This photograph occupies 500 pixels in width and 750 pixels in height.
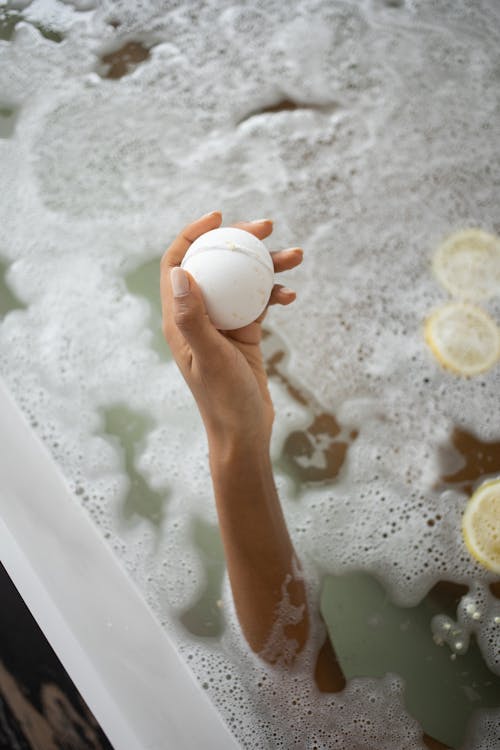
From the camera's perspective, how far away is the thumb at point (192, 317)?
822 mm

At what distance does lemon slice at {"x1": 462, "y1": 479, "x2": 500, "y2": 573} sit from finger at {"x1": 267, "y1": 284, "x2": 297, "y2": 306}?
66 cm

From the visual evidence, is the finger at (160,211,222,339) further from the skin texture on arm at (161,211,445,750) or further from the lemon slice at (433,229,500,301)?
the lemon slice at (433,229,500,301)

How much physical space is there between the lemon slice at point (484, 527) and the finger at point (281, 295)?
0.66 m

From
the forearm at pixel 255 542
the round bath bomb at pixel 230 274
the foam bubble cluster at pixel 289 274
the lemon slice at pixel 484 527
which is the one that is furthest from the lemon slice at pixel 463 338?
the round bath bomb at pixel 230 274

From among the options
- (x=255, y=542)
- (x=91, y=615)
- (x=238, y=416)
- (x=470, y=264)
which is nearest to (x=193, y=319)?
(x=238, y=416)

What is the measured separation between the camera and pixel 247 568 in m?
1.09

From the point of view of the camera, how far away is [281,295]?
979 mm

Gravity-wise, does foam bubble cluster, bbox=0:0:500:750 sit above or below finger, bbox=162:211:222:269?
below

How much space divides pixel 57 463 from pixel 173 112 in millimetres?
972

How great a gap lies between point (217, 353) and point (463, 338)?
87 cm

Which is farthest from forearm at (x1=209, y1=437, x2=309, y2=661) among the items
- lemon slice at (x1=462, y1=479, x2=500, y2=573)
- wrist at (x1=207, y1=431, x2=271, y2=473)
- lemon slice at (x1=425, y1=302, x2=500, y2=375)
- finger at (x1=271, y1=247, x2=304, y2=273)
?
lemon slice at (x1=425, y1=302, x2=500, y2=375)

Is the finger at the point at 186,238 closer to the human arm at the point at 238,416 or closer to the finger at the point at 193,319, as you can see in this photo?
the human arm at the point at 238,416

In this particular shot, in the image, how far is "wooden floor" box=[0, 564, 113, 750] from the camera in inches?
28.0

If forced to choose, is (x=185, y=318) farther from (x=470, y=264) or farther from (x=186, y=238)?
(x=470, y=264)
